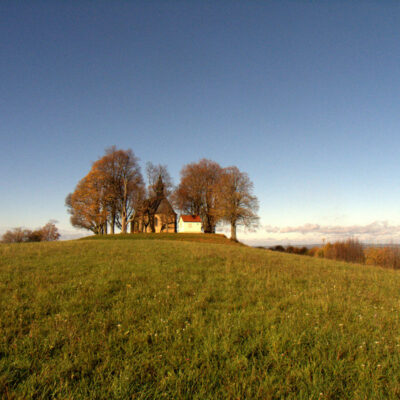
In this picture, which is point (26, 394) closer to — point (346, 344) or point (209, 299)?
point (209, 299)

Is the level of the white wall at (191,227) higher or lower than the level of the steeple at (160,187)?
lower

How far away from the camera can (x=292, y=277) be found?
8.82m

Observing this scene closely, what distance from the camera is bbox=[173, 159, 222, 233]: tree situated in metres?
53.3

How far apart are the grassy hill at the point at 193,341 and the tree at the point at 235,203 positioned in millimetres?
37427

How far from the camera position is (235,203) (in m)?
44.8

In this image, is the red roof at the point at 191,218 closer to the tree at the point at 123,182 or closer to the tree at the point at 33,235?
the tree at the point at 123,182

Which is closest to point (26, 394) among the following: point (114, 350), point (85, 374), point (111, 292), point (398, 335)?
point (85, 374)

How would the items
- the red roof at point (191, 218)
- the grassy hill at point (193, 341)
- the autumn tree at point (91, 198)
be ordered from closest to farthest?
1. the grassy hill at point (193, 341)
2. the autumn tree at point (91, 198)
3. the red roof at point (191, 218)

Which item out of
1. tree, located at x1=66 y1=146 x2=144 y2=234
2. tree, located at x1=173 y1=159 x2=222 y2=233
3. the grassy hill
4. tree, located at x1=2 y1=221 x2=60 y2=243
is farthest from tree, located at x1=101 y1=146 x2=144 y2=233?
the grassy hill

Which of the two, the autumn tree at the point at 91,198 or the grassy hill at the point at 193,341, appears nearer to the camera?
the grassy hill at the point at 193,341

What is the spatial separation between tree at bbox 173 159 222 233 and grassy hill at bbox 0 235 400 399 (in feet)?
151

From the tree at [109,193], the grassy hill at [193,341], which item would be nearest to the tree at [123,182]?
the tree at [109,193]

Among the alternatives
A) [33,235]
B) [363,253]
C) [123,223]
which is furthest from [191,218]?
[33,235]

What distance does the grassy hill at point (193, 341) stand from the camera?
2.86 metres
